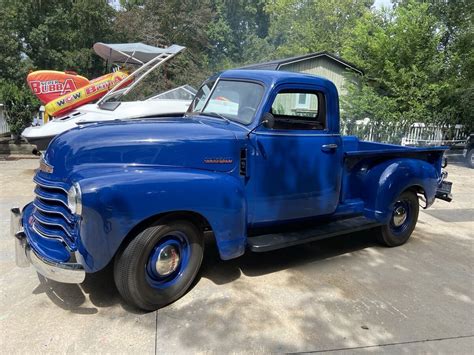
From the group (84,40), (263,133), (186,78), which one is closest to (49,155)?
(263,133)

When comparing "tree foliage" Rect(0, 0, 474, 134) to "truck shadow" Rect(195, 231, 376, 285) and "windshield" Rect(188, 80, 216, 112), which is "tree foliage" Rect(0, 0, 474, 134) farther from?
"truck shadow" Rect(195, 231, 376, 285)

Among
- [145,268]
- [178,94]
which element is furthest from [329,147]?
[178,94]

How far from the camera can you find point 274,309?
3404mm

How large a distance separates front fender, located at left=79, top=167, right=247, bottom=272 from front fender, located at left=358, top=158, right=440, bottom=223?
1.93 metres

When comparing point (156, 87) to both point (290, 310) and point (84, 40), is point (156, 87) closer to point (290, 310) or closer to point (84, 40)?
point (84, 40)

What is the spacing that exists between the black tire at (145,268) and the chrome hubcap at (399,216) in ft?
9.28

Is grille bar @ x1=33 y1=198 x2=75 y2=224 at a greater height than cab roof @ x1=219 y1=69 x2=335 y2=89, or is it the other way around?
cab roof @ x1=219 y1=69 x2=335 y2=89

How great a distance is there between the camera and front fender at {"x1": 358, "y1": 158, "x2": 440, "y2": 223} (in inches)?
180

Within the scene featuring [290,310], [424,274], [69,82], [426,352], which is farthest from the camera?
[69,82]

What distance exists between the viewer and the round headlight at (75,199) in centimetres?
278

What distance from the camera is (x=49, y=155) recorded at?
3.32m

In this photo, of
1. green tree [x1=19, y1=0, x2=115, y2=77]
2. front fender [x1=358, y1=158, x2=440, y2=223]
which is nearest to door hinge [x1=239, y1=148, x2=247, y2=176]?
front fender [x1=358, y1=158, x2=440, y2=223]

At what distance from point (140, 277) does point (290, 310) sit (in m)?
1.32

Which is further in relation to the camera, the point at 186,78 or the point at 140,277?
the point at 186,78
